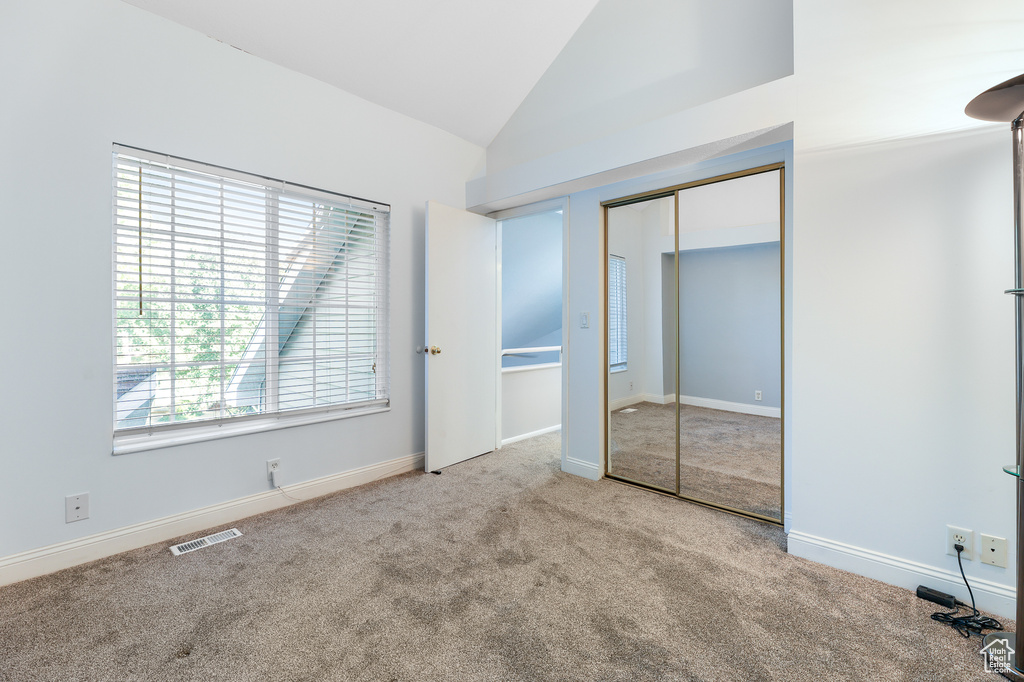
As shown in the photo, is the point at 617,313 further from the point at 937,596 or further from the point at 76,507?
the point at 76,507

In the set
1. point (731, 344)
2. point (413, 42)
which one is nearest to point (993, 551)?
point (731, 344)

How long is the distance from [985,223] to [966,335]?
0.41m

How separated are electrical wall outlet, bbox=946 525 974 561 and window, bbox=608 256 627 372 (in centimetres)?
172

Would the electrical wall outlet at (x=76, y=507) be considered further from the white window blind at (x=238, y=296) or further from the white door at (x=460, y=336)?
the white door at (x=460, y=336)

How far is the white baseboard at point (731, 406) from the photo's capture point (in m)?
2.46

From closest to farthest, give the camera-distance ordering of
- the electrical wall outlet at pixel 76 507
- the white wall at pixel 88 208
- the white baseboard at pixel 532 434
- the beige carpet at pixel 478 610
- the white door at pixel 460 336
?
the beige carpet at pixel 478 610, the white wall at pixel 88 208, the electrical wall outlet at pixel 76 507, the white door at pixel 460 336, the white baseboard at pixel 532 434

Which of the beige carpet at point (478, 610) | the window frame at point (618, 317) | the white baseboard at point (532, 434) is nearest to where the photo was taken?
the beige carpet at point (478, 610)

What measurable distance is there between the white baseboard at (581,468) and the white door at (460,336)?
2.50 ft

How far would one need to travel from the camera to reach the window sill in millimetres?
2166

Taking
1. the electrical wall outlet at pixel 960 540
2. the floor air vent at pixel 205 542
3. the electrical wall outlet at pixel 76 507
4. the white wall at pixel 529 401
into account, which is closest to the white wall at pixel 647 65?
the white wall at pixel 529 401

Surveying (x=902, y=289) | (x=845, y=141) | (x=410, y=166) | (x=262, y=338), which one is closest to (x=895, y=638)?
(x=902, y=289)

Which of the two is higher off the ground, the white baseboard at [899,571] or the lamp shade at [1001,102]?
the lamp shade at [1001,102]

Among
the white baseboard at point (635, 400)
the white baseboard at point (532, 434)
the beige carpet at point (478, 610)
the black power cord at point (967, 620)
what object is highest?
the white baseboard at point (635, 400)

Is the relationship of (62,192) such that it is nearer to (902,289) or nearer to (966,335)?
(902,289)
